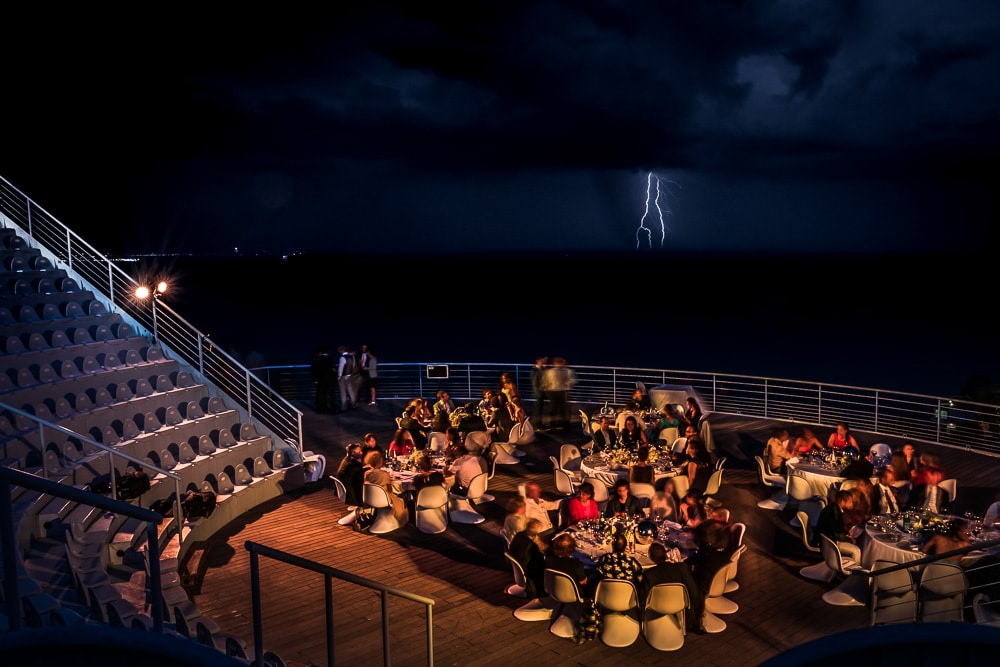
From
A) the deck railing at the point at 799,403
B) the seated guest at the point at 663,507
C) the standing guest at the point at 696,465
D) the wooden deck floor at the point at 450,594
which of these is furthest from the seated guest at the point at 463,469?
the deck railing at the point at 799,403


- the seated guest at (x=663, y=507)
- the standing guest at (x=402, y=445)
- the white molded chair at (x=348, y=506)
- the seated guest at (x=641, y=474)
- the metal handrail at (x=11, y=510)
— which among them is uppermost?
the metal handrail at (x=11, y=510)

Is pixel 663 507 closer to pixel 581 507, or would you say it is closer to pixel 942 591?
pixel 581 507

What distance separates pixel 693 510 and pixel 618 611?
1738 mm

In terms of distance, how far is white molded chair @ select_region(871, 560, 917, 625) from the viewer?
746 cm

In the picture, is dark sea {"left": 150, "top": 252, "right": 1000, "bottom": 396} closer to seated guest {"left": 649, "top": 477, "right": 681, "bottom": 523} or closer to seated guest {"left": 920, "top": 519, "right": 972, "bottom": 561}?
seated guest {"left": 649, "top": 477, "right": 681, "bottom": 523}

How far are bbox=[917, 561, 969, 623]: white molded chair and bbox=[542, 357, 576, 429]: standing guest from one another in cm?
896

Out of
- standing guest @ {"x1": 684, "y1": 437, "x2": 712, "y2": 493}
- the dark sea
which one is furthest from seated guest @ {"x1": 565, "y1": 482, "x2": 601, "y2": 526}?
the dark sea

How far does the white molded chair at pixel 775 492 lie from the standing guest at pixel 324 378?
387 inches

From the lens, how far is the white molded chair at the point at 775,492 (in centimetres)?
1148

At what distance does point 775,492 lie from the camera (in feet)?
39.8

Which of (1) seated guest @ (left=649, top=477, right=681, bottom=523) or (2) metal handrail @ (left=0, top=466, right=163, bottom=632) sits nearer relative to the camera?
(2) metal handrail @ (left=0, top=466, right=163, bottom=632)

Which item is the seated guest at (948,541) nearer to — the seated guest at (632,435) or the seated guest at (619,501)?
the seated guest at (619,501)

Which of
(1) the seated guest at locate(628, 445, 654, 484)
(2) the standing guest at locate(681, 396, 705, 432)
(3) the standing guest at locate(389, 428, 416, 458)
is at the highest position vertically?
(2) the standing guest at locate(681, 396, 705, 432)

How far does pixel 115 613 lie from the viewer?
5875 mm
